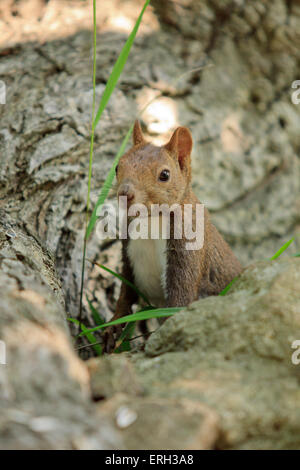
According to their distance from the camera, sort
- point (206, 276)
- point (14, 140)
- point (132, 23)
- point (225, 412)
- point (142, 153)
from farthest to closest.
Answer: point (132, 23) < point (14, 140) < point (206, 276) < point (142, 153) < point (225, 412)

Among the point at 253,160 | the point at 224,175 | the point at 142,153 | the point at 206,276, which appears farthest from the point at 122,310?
the point at 253,160

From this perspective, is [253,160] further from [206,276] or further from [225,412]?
[225,412]

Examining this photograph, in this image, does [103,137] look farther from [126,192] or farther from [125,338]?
[125,338]

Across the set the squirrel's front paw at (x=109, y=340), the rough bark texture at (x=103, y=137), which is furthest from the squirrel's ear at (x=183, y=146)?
the squirrel's front paw at (x=109, y=340)

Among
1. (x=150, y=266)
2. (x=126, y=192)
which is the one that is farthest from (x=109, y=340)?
(x=126, y=192)

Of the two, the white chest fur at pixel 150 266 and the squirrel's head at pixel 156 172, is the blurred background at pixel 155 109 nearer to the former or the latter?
the squirrel's head at pixel 156 172
